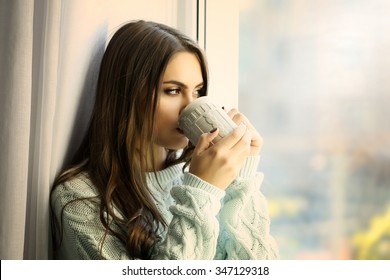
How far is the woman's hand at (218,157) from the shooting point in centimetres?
98

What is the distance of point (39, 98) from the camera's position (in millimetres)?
886

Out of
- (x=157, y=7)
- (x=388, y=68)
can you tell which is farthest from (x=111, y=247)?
(x=388, y=68)

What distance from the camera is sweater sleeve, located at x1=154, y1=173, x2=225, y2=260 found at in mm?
939

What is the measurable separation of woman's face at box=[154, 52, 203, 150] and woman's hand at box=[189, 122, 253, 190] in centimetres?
11

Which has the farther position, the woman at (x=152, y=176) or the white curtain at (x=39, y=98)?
the woman at (x=152, y=176)

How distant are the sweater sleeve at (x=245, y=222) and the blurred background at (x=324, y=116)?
0.36 m

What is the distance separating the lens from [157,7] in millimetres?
1381

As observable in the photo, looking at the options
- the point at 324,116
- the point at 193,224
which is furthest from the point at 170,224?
the point at 324,116

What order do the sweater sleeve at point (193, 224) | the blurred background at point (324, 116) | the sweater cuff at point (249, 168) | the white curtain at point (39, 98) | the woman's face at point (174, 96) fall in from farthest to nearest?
the blurred background at point (324, 116) < the sweater cuff at point (249, 168) < the woman's face at point (174, 96) < the sweater sleeve at point (193, 224) < the white curtain at point (39, 98)

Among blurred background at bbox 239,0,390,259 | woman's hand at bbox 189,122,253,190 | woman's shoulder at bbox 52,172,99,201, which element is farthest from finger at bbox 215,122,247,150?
blurred background at bbox 239,0,390,259

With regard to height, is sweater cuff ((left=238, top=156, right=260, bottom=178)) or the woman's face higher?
the woman's face

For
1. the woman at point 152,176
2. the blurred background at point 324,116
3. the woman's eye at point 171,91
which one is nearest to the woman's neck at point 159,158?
the woman at point 152,176

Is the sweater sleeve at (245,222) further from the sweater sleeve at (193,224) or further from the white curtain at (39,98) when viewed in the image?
the white curtain at (39,98)

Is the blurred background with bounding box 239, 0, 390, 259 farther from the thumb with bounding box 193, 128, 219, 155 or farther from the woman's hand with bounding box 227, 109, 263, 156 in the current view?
the thumb with bounding box 193, 128, 219, 155
